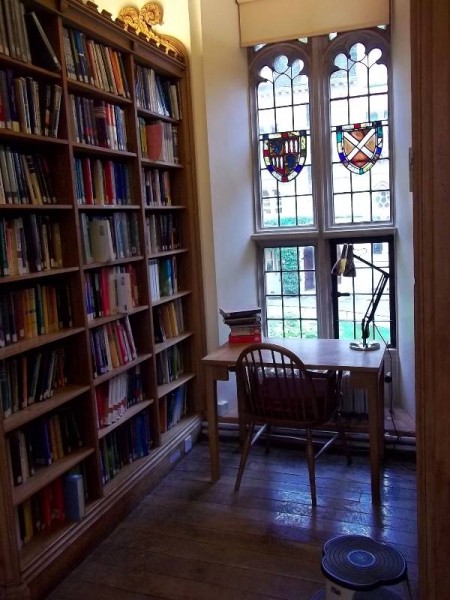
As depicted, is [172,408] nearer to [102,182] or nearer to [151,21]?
[102,182]

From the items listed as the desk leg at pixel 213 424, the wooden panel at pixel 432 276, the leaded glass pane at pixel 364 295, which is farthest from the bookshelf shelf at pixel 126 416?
the wooden panel at pixel 432 276

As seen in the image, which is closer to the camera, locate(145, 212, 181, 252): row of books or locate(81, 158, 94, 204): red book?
locate(81, 158, 94, 204): red book

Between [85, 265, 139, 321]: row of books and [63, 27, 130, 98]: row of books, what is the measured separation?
903 millimetres

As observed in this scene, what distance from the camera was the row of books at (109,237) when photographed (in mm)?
2623

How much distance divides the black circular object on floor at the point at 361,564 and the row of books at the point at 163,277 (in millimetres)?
1761

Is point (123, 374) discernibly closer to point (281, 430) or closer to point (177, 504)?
point (177, 504)

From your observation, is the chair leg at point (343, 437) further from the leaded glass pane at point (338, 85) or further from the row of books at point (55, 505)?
the leaded glass pane at point (338, 85)

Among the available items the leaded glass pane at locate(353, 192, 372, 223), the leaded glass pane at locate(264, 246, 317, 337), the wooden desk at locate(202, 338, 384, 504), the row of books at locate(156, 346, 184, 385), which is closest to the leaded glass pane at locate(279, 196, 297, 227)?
the leaded glass pane at locate(264, 246, 317, 337)

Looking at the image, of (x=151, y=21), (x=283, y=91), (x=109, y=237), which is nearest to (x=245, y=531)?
(x=109, y=237)

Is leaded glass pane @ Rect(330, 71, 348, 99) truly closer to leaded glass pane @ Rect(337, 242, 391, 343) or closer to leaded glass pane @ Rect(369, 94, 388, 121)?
leaded glass pane @ Rect(369, 94, 388, 121)

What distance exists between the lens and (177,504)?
9.38 ft

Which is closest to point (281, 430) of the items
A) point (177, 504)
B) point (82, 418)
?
point (177, 504)

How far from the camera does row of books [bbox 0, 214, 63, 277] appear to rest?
2158 mm

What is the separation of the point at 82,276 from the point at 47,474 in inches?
33.9
